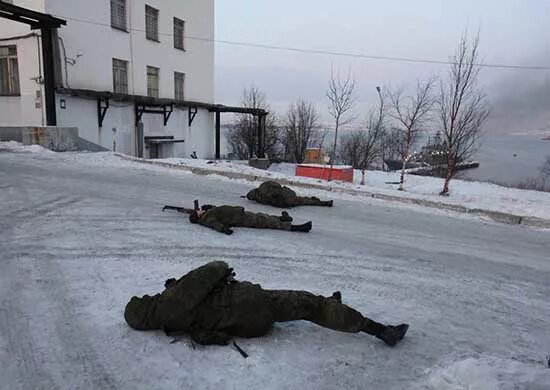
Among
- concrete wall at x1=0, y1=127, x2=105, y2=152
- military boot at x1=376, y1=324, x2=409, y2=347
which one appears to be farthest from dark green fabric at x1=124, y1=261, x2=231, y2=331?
concrete wall at x1=0, y1=127, x2=105, y2=152

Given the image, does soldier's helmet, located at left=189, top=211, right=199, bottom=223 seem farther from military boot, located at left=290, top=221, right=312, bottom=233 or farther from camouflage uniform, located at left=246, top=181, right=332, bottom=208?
camouflage uniform, located at left=246, top=181, right=332, bottom=208

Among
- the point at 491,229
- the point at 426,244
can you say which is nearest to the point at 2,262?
the point at 426,244

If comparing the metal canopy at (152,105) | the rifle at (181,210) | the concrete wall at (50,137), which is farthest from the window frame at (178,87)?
the rifle at (181,210)

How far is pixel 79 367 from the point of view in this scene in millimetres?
2842

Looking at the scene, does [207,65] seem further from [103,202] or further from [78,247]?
[78,247]

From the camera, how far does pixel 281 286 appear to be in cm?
439

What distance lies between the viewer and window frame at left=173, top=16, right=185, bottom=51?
83.1ft

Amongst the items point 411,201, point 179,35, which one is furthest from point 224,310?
point 179,35

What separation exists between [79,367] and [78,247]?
2.66m

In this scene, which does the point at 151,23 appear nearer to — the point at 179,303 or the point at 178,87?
the point at 178,87

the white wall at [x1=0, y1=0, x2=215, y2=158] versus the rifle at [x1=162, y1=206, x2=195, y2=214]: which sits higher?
the white wall at [x1=0, y1=0, x2=215, y2=158]

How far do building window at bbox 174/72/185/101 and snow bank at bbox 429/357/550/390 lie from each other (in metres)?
25.0

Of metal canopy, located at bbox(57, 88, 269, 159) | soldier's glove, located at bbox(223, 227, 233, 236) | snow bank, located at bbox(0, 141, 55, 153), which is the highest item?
metal canopy, located at bbox(57, 88, 269, 159)

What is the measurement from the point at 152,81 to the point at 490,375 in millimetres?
23556
